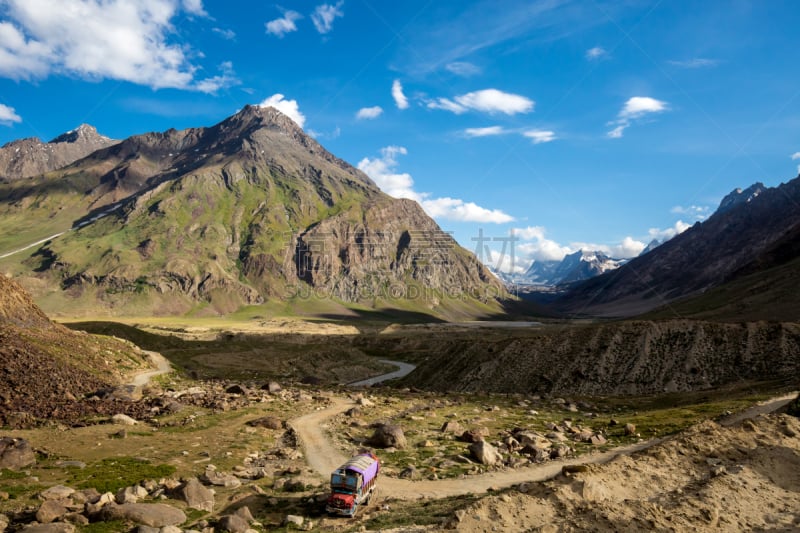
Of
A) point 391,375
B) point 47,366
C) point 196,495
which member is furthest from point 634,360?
point 47,366

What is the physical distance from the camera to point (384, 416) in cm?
5944

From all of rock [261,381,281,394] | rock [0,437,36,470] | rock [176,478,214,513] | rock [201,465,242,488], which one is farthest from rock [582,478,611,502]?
rock [261,381,281,394]

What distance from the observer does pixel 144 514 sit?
26.0 meters

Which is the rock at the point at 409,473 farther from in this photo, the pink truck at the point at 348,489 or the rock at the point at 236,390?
the rock at the point at 236,390

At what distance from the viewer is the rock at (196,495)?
95.0ft

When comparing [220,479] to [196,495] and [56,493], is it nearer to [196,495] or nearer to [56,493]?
[196,495]

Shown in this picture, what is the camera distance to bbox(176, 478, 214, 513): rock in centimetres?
2897

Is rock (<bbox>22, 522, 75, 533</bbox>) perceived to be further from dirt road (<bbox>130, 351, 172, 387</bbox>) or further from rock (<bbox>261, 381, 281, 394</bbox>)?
rock (<bbox>261, 381, 281, 394</bbox>)

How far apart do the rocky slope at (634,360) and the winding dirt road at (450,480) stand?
2560 centimetres

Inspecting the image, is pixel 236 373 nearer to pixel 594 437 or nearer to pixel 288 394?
pixel 288 394

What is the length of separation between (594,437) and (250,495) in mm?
31359

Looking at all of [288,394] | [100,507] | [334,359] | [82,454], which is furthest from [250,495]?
[334,359]

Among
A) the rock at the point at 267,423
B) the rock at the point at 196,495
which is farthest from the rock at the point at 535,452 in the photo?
the rock at the point at 267,423

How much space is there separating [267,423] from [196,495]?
73.1 ft
